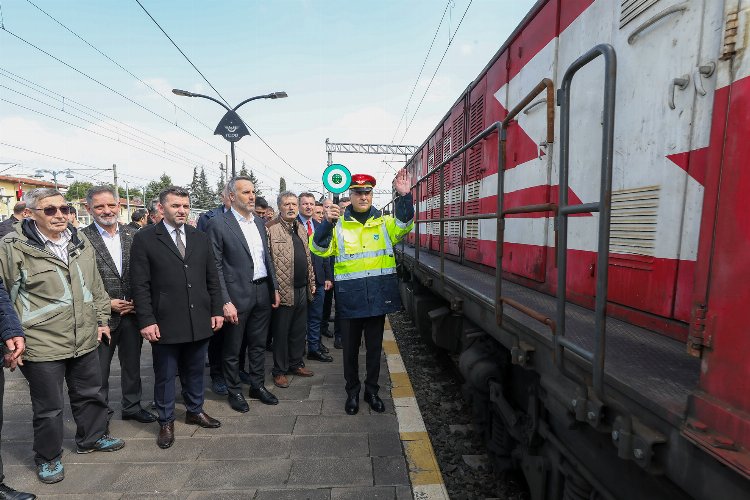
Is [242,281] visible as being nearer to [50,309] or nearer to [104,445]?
[50,309]

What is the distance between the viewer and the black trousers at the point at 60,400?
281 centimetres

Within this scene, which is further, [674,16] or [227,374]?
[227,374]

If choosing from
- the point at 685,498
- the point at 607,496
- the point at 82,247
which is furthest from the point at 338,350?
the point at 685,498

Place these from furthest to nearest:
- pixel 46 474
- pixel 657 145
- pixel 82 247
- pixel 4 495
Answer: pixel 82 247 < pixel 46 474 < pixel 4 495 < pixel 657 145

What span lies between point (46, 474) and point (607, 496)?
3.22 meters

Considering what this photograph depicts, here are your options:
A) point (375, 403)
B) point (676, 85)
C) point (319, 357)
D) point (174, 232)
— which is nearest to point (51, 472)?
point (174, 232)

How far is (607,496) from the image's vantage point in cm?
162

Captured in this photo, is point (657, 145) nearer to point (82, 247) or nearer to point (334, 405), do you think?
point (334, 405)

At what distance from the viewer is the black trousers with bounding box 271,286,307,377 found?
4.41m

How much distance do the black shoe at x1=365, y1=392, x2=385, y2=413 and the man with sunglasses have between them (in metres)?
2.19

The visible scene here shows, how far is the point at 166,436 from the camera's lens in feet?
10.7

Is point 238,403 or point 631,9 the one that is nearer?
point 631,9

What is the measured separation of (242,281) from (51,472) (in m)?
1.81

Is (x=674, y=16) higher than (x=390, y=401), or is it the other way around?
(x=674, y=16)
